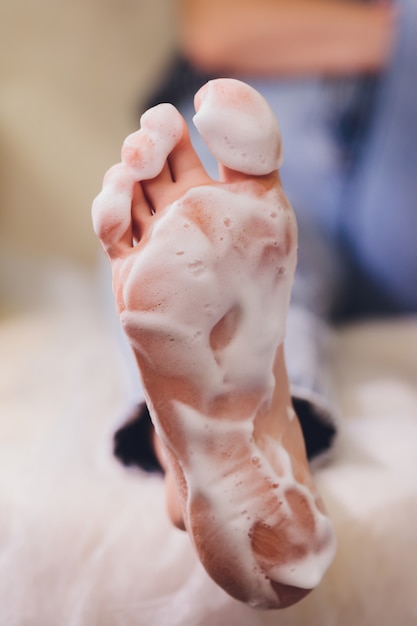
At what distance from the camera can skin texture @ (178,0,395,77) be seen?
0.83 m

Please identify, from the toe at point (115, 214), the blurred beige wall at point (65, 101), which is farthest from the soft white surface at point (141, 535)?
the blurred beige wall at point (65, 101)

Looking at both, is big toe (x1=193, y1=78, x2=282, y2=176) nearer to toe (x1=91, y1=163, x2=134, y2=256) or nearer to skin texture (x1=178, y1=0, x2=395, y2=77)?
toe (x1=91, y1=163, x2=134, y2=256)

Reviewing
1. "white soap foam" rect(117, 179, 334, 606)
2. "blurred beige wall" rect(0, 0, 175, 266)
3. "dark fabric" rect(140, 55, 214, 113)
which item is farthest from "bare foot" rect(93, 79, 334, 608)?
"dark fabric" rect(140, 55, 214, 113)

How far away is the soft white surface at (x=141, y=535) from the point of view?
1.22ft

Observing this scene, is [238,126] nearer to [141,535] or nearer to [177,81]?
[141,535]

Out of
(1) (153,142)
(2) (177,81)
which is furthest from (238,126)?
(2) (177,81)

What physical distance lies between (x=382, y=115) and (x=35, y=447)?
0.50 meters

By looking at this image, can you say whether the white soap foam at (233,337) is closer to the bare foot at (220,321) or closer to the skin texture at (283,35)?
the bare foot at (220,321)

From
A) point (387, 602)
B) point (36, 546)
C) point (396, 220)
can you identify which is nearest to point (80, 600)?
point (36, 546)

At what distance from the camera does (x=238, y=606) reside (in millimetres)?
369

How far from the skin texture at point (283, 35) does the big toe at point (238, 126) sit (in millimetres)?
506

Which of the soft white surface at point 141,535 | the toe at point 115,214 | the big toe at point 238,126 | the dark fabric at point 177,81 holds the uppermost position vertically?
the big toe at point 238,126

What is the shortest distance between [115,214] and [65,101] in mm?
625

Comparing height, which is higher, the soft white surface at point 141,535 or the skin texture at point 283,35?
the skin texture at point 283,35
